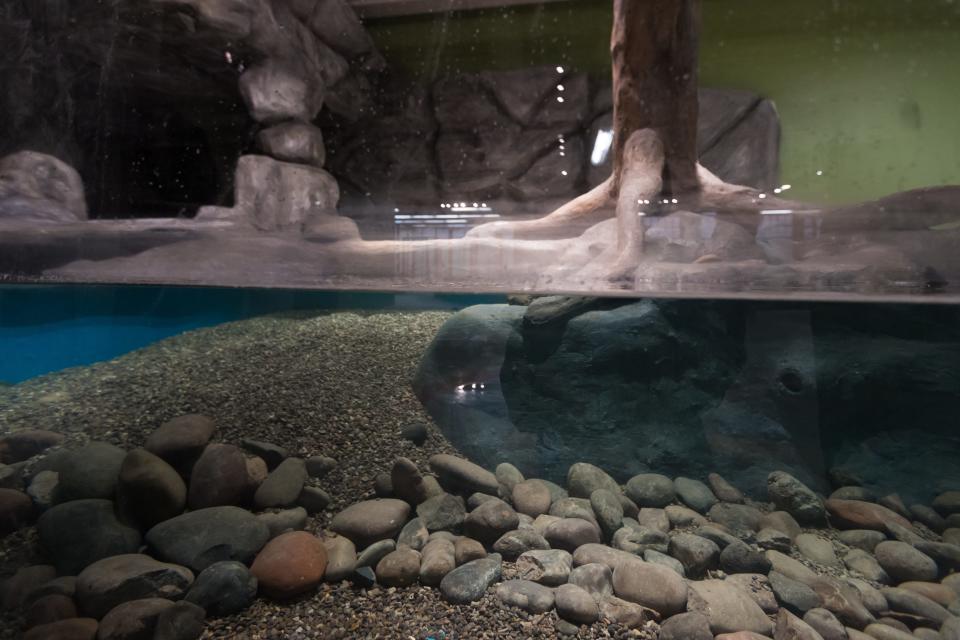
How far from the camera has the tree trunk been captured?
2037mm

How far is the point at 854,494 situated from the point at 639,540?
879 mm

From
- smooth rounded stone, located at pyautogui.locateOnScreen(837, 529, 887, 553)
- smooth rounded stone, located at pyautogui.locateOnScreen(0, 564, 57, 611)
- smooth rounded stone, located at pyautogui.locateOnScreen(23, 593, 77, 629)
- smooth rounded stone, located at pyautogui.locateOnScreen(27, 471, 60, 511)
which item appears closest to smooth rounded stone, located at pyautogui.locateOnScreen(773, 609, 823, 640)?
smooth rounded stone, located at pyautogui.locateOnScreen(837, 529, 887, 553)

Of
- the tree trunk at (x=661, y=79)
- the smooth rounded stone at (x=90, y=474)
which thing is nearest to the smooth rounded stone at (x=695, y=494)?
the tree trunk at (x=661, y=79)

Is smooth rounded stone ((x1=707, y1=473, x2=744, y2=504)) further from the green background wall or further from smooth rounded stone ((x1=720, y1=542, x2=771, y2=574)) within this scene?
the green background wall

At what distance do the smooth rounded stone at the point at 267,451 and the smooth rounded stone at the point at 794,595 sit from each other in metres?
1.73

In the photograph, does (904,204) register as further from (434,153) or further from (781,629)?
(434,153)

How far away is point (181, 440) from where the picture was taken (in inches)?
72.4

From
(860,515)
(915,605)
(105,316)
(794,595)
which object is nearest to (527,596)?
(794,595)

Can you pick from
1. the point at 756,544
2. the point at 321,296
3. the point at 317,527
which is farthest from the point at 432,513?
the point at 756,544

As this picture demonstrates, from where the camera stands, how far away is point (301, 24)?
2641 mm

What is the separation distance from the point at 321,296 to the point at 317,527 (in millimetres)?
893

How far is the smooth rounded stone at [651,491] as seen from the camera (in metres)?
1.94

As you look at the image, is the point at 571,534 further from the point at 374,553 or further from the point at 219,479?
the point at 219,479

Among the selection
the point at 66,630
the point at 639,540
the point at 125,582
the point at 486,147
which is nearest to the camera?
the point at 66,630
